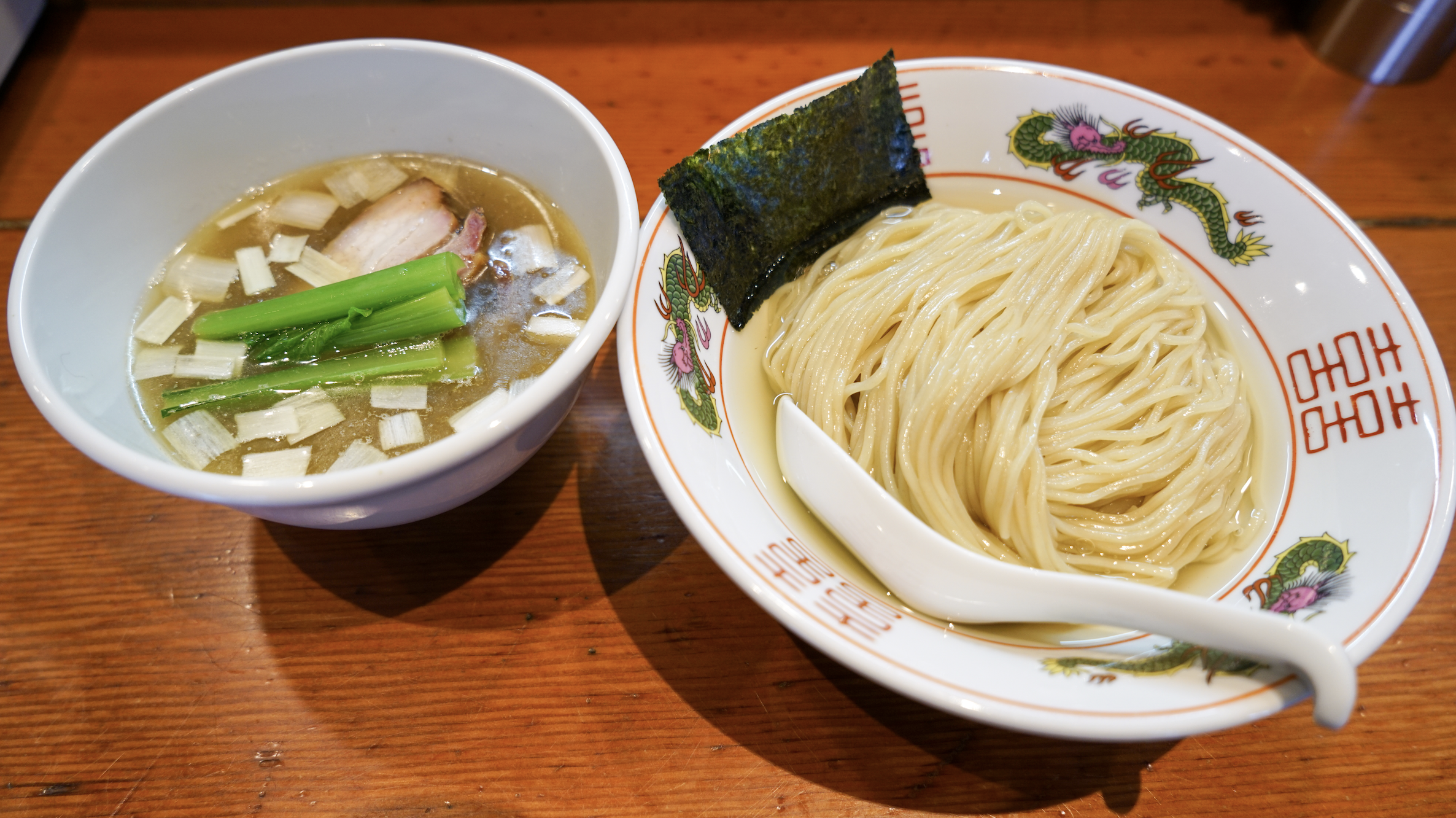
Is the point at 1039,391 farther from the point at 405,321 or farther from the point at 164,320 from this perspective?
the point at 164,320

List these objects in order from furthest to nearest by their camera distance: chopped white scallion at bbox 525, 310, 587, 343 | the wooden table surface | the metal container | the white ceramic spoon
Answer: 1. the metal container
2. chopped white scallion at bbox 525, 310, 587, 343
3. the wooden table surface
4. the white ceramic spoon

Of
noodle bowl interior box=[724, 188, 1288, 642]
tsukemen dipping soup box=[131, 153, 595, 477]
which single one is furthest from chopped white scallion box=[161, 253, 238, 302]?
noodle bowl interior box=[724, 188, 1288, 642]

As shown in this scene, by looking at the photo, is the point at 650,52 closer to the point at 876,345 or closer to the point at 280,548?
the point at 876,345

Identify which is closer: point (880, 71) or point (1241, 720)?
point (1241, 720)

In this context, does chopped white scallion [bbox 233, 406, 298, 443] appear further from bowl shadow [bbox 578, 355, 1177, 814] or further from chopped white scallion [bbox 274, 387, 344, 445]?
bowl shadow [bbox 578, 355, 1177, 814]

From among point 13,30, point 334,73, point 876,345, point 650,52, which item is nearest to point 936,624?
point 876,345

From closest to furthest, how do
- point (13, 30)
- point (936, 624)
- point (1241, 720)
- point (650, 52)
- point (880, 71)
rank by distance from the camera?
point (1241, 720) → point (936, 624) → point (880, 71) → point (13, 30) → point (650, 52)
